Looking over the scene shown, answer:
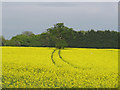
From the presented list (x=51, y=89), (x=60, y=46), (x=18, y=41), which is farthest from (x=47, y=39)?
(x=51, y=89)

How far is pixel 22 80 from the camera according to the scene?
10.4 metres

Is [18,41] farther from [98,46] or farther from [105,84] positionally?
[105,84]

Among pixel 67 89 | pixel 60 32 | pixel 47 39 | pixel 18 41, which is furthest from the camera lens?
pixel 18 41

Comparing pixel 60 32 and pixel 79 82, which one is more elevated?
pixel 60 32

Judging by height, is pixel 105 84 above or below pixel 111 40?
below

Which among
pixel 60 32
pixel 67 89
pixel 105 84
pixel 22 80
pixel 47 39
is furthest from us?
pixel 47 39

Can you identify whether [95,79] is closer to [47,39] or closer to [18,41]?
[47,39]

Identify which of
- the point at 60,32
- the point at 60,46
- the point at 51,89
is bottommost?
the point at 51,89

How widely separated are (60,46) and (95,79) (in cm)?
1443

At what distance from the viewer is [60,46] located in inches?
981

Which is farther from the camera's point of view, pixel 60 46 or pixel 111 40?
pixel 111 40

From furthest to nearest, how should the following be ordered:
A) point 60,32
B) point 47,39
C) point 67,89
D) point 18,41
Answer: point 18,41
point 47,39
point 60,32
point 67,89

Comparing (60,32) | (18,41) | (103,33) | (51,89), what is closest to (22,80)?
(51,89)

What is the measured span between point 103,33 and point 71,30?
56.1 feet
